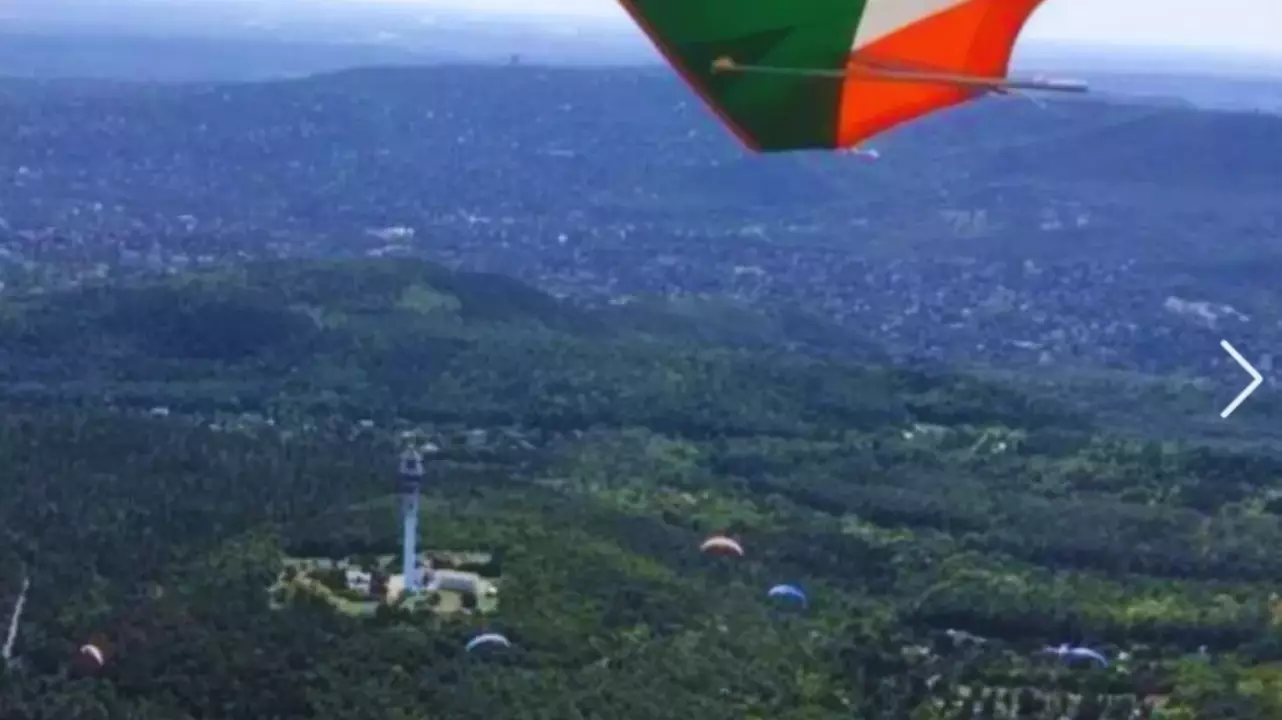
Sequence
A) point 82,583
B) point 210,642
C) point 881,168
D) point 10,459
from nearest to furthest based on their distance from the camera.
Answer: point 210,642 → point 82,583 → point 10,459 → point 881,168

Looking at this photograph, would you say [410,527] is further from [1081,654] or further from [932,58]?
[932,58]

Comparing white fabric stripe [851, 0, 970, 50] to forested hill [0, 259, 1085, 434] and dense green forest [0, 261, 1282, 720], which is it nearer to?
dense green forest [0, 261, 1282, 720]

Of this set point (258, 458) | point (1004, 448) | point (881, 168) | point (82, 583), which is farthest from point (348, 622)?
point (881, 168)

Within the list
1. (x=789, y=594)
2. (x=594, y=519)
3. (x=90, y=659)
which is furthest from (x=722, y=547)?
(x=90, y=659)

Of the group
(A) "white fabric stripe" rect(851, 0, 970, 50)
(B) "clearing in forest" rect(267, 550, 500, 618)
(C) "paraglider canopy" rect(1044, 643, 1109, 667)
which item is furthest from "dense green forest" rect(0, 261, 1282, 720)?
(A) "white fabric stripe" rect(851, 0, 970, 50)

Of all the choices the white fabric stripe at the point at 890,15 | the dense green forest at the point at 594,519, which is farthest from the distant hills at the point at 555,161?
the white fabric stripe at the point at 890,15

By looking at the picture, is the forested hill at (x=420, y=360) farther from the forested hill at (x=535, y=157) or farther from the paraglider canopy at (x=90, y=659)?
the forested hill at (x=535, y=157)

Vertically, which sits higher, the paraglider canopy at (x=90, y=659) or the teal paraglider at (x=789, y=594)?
the paraglider canopy at (x=90, y=659)

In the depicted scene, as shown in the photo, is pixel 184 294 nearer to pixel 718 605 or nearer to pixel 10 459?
pixel 10 459
